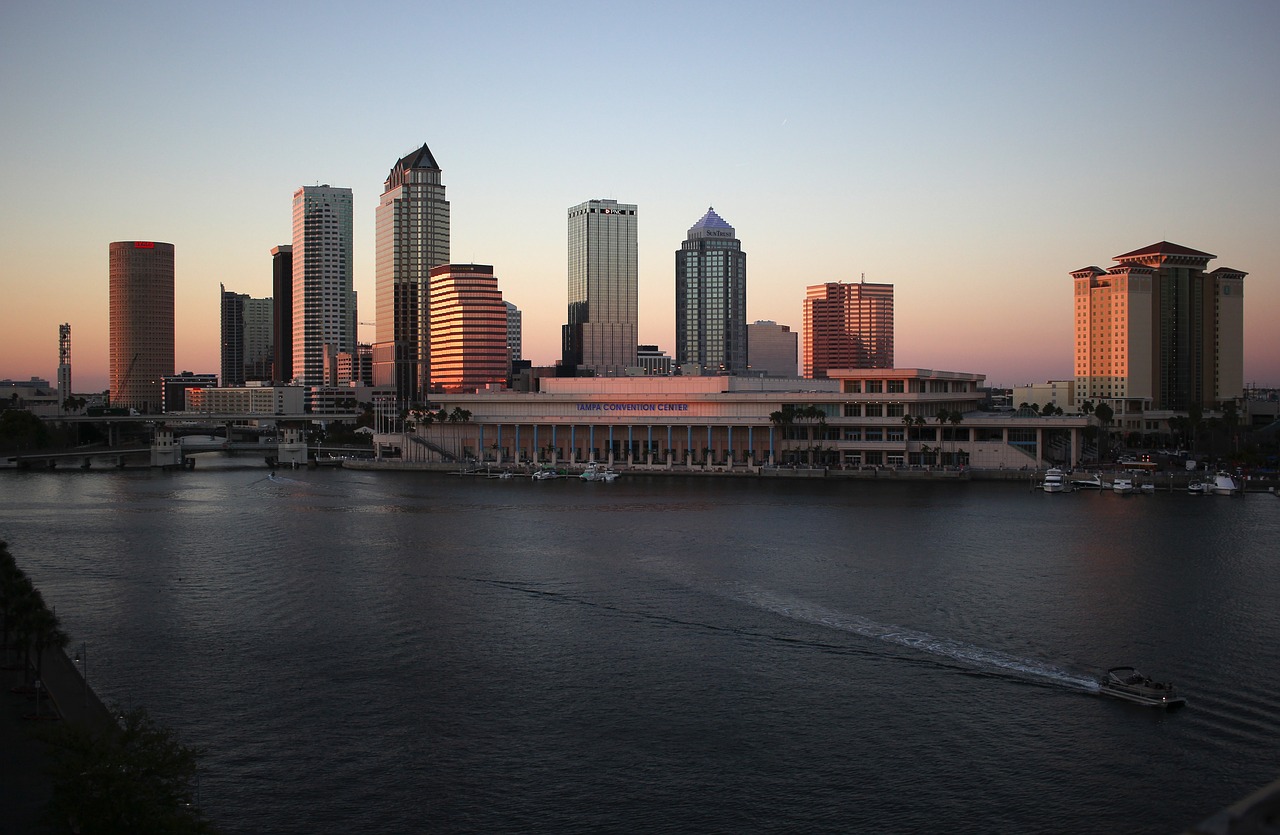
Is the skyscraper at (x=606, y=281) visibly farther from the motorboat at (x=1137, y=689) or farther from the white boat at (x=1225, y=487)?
the motorboat at (x=1137, y=689)

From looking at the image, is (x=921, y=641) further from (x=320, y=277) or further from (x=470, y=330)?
(x=320, y=277)

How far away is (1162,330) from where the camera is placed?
106688 mm

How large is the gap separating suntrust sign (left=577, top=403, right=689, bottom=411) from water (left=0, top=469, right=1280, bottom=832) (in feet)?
106

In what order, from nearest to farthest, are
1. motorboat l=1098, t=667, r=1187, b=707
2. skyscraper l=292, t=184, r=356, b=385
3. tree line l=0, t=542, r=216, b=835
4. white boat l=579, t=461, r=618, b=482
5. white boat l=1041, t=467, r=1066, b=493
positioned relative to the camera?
tree line l=0, t=542, r=216, b=835, motorboat l=1098, t=667, r=1187, b=707, white boat l=1041, t=467, r=1066, b=493, white boat l=579, t=461, r=618, b=482, skyscraper l=292, t=184, r=356, b=385

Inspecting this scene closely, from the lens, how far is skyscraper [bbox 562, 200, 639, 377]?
159m

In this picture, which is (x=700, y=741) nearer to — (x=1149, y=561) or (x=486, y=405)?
→ (x=1149, y=561)

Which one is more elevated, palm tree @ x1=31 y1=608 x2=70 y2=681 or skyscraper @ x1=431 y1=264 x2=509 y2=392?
skyscraper @ x1=431 y1=264 x2=509 y2=392

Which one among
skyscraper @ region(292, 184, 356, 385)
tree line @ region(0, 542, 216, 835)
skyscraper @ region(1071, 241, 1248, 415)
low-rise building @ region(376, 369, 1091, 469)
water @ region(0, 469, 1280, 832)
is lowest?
water @ region(0, 469, 1280, 832)

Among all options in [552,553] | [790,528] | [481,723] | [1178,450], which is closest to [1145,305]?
[1178,450]

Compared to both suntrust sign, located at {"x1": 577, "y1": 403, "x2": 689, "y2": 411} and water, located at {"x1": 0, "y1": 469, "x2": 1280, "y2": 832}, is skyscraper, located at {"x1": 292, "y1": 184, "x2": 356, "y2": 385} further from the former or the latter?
water, located at {"x1": 0, "y1": 469, "x2": 1280, "y2": 832}

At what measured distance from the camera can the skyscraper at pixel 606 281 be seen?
15875cm

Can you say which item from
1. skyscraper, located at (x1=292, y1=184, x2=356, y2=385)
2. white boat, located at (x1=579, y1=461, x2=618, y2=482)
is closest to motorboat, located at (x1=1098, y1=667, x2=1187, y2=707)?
white boat, located at (x1=579, y1=461, x2=618, y2=482)

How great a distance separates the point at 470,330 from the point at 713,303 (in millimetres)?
53006

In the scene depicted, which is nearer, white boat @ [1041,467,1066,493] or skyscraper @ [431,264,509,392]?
white boat @ [1041,467,1066,493]
